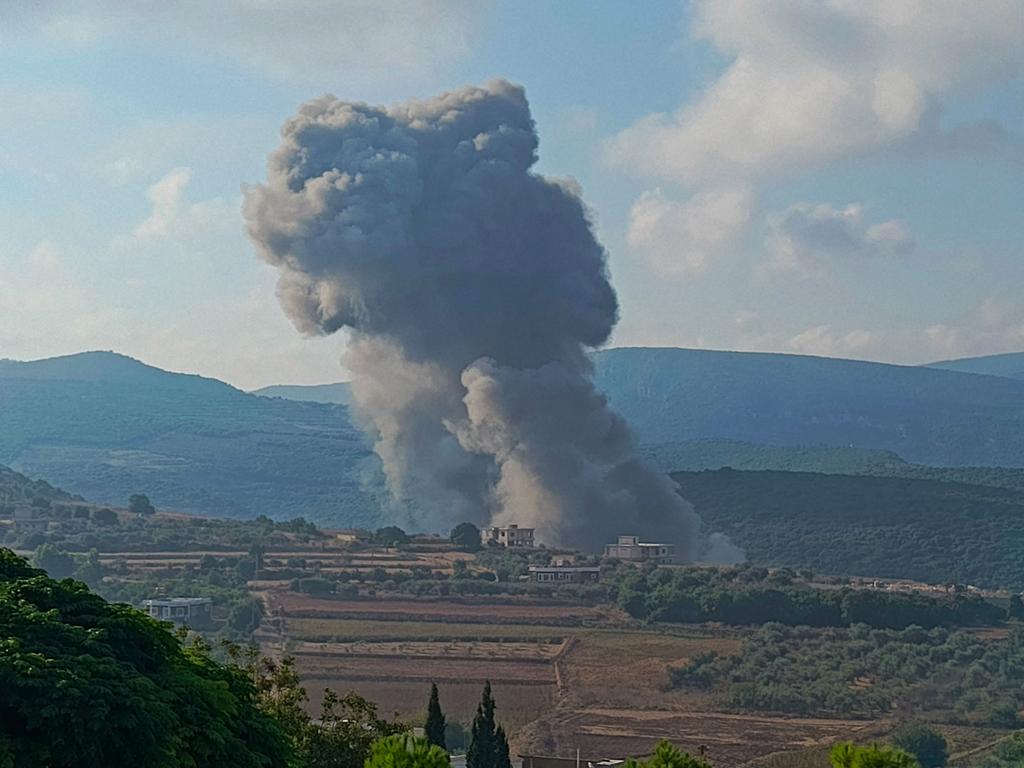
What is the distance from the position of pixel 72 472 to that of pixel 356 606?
111 metres

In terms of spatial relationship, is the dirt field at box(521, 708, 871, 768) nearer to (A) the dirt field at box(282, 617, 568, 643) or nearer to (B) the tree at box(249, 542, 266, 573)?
(A) the dirt field at box(282, 617, 568, 643)

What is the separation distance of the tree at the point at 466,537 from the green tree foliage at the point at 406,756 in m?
61.2

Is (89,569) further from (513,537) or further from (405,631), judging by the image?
(513,537)

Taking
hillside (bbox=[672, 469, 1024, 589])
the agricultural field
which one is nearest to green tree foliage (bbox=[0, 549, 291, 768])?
the agricultural field

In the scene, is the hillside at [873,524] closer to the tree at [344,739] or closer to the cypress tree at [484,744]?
the cypress tree at [484,744]

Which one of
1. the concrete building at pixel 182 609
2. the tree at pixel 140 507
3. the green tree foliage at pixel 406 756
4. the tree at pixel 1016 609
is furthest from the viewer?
the tree at pixel 140 507

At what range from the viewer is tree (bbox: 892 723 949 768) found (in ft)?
164

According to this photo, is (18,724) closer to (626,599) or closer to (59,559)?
(626,599)

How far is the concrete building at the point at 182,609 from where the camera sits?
2638 inches

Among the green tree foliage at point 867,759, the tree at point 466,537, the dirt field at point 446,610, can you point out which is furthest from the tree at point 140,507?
Answer: the green tree foliage at point 867,759

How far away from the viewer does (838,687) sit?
189ft

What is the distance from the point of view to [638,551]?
82.2 meters

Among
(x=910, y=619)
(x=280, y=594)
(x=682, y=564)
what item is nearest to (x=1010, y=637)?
(x=910, y=619)

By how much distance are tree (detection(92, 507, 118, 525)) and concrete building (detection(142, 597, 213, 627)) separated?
2367 centimetres
